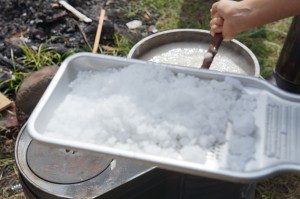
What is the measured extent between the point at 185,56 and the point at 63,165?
1231 millimetres

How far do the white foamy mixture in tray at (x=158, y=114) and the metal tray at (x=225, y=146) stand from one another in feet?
0.09

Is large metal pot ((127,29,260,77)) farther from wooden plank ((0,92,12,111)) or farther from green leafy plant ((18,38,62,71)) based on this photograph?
wooden plank ((0,92,12,111))

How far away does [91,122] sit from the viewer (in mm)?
1363

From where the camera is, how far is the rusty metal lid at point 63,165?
1.77 meters

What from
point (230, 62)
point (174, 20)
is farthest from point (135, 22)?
point (230, 62)

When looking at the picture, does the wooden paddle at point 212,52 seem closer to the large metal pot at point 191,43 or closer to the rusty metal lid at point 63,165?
the large metal pot at point 191,43

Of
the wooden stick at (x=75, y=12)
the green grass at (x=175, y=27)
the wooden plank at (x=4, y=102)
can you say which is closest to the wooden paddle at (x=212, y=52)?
the green grass at (x=175, y=27)

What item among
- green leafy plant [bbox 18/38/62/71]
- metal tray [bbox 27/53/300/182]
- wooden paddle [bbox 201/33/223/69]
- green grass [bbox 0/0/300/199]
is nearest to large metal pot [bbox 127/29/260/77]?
wooden paddle [bbox 201/33/223/69]

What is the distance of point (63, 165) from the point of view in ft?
5.98

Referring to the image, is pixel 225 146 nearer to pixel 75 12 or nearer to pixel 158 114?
pixel 158 114

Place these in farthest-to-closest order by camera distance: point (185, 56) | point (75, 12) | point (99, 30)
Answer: point (75, 12) < point (99, 30) < point (185, 56)

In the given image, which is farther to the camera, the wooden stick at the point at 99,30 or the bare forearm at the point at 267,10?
the wooden stick at the point at 99,30

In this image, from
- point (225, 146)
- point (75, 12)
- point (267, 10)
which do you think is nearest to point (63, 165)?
point (225, 146)

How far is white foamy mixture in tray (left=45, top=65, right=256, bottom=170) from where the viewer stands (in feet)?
4.17
